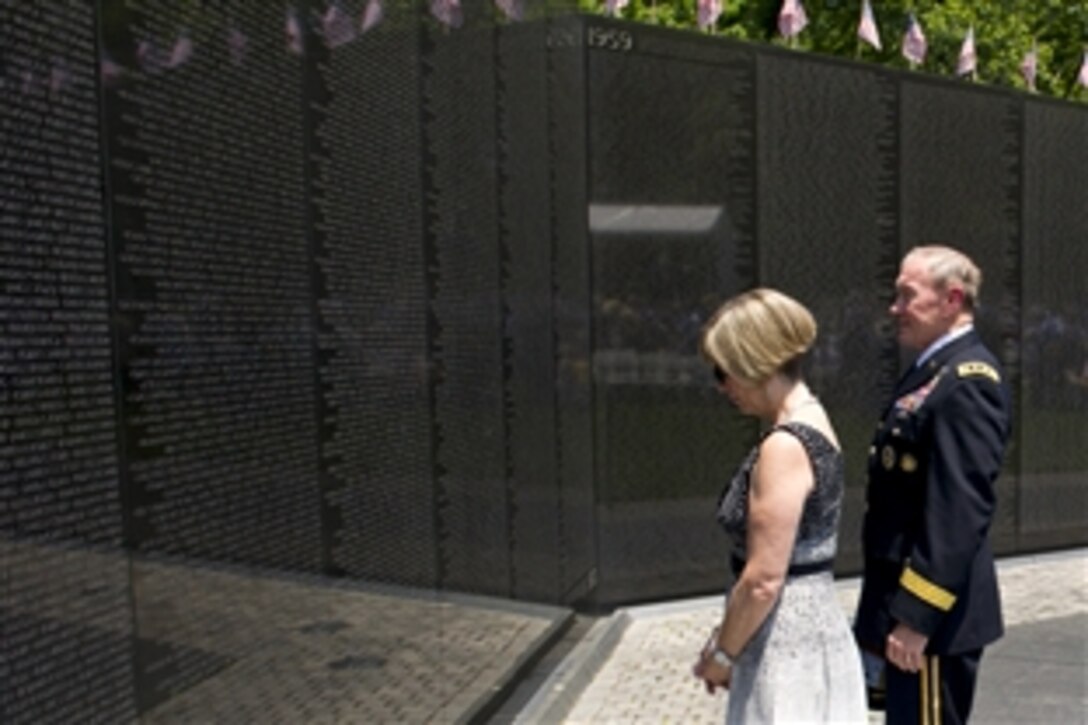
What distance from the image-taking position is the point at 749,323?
334cm

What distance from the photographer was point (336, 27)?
4.58 metres

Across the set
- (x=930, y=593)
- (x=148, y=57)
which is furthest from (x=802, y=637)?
(x=148, y=57)

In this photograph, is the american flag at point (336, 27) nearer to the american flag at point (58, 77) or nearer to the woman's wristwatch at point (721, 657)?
the american flag at point (58, 77)

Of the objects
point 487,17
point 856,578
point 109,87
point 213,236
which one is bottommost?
point 856,578

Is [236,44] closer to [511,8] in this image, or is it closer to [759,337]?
[759,337]

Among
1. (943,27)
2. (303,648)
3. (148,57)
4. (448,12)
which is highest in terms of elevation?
(943,27)

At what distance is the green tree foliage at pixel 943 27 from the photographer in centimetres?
2091

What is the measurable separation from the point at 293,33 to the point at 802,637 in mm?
2309

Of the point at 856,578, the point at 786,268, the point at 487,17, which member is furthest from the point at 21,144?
the point at 856,578

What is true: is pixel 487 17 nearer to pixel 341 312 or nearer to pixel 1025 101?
pixel 341 312

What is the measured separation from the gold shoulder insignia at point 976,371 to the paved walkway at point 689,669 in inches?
115

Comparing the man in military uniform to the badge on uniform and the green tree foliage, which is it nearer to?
the badge on uniform

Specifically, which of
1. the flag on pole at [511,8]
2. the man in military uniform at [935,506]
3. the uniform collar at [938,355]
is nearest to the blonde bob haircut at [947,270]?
the man in military uniform at [935,506]

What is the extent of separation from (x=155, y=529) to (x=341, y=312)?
1429 millimetres
